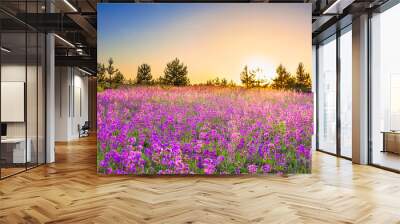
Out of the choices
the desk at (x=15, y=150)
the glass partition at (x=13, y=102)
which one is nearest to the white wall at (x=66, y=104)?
the desk at (x=15, y=150)

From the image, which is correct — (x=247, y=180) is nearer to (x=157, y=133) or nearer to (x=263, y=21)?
(x=157, y=133)

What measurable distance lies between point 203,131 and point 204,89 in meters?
0.70

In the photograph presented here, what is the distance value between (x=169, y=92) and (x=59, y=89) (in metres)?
9.17

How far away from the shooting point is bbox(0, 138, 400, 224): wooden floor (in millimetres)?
3787

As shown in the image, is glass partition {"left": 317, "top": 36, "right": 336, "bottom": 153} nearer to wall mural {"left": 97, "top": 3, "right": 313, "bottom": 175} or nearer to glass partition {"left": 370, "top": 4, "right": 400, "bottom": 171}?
glass partition {"left": 370, "top": 4, "right": 400, "bottom": 171}

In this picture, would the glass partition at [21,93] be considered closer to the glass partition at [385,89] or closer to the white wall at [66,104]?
the glass partition at [385,89]

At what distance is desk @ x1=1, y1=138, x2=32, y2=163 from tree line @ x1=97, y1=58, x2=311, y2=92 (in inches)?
66.2

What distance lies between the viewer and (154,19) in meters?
6.30

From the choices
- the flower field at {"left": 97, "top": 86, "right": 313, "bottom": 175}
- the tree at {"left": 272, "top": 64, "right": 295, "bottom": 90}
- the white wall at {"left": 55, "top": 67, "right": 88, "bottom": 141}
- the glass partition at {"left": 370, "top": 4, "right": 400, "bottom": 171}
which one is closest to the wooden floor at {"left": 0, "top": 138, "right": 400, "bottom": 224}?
the flower field at {"left": 97, "top": 86, "right": 313, "bottom": 175}

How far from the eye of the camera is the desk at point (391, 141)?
6.58 m

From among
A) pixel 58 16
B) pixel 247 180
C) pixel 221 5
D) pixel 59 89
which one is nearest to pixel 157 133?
pixel 247 180

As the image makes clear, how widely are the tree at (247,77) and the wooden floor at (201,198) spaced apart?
61.2 inches

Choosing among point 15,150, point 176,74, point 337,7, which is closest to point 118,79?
point 176,74

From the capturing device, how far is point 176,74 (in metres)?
6.32
